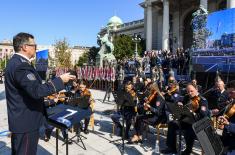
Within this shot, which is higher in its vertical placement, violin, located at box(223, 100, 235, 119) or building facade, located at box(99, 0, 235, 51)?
building facade, located at box(99, 0, 235, 51)

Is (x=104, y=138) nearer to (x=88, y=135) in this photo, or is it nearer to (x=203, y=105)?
(x=88, y=135)

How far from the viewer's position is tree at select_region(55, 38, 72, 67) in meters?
47.7

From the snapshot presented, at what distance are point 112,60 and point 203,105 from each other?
65.5 feet

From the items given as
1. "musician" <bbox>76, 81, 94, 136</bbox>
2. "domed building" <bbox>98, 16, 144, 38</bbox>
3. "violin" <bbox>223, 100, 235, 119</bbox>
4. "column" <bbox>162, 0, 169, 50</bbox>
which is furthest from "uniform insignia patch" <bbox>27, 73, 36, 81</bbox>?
"domed building" <bbox>98, 16, 144, 38</bbox>

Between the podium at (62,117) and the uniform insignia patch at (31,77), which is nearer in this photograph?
the uniform insignia patch at (31,77)

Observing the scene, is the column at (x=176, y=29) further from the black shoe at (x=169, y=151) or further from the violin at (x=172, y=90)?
the black shoe at (x=169, y=151)

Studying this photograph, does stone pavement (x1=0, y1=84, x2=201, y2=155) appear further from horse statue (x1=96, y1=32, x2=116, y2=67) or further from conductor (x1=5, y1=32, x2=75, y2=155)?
horse statue (x1=96, y1=32, x2=116, y2=67)

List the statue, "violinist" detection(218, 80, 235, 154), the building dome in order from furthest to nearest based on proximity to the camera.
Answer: the building dome → the statue → "violinist" detection(218, 80, 235, 154)

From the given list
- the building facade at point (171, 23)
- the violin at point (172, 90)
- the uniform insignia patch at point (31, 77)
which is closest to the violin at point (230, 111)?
the uniform insignia patch at point (31, 77)

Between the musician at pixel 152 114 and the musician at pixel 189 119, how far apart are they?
1.61ft

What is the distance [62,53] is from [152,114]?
139 ft

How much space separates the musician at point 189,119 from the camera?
18.9ft

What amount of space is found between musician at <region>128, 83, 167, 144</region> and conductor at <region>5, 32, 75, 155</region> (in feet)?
14.1

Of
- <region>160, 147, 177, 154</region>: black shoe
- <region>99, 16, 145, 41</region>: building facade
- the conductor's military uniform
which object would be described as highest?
<region>99, 16, 145, 41</region>: building facade
